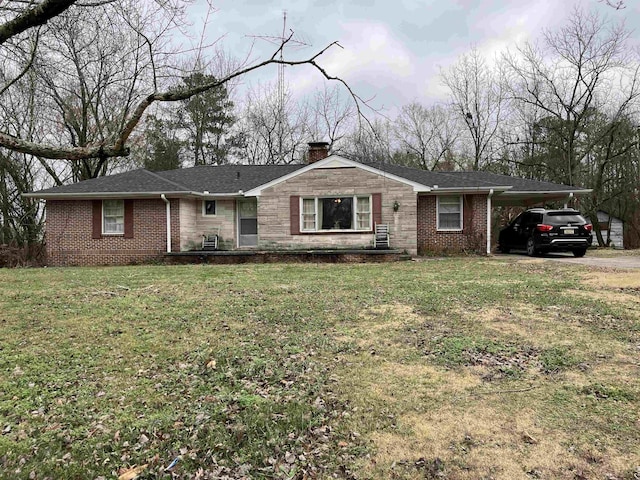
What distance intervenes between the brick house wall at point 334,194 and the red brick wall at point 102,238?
3243 mm

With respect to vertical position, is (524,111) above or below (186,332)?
above

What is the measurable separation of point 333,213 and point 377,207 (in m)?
1.57

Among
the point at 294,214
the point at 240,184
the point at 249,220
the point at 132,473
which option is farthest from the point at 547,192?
the point at 132,473

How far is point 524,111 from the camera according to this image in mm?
26922

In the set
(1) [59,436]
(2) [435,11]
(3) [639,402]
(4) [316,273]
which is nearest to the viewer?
(1) [59,436]

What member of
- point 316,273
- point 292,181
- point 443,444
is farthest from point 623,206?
point 443,444

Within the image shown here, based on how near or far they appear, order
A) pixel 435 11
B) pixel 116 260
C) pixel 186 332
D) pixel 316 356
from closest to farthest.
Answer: pixel 316 356 → pixel 186 332 → pixel 435 11 → pixel 116 260

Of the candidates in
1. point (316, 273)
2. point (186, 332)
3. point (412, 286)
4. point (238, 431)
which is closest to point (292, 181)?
point (316, 273)

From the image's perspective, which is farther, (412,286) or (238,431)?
(412,286)

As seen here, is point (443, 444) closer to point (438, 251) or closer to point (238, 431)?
point (238, 431)

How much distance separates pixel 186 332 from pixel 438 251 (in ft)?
37.8

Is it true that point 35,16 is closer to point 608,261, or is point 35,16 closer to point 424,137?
point 608,261

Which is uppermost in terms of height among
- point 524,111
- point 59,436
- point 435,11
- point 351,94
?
point 524,111

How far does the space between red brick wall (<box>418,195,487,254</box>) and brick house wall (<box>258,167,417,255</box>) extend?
2.34 feet
